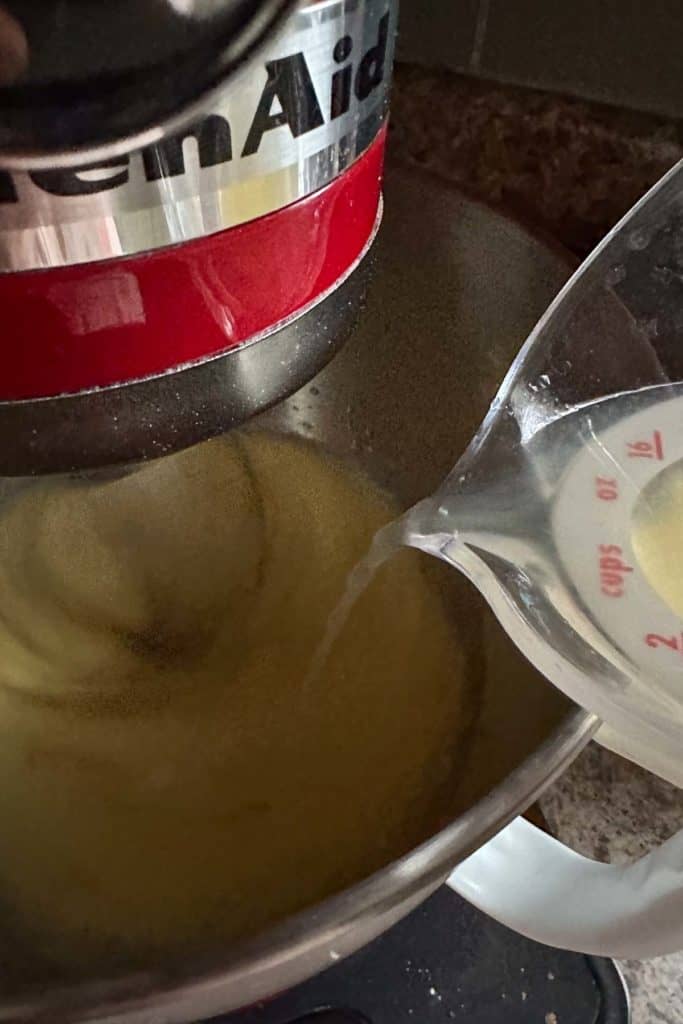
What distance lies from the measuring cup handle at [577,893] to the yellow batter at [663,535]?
10 cm

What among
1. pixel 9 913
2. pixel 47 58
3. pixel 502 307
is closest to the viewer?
pixel 47 58

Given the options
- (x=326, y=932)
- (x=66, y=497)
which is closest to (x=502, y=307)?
(x=66, y=497)

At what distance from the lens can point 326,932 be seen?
0.35m

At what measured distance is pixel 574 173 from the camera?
2.23 feet

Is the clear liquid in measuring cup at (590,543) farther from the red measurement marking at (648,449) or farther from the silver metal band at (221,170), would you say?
the silver metal band at (221,170)

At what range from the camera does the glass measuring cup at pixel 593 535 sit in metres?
0.42

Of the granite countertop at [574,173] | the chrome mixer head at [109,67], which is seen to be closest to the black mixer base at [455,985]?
the granite countertop at [574,173]

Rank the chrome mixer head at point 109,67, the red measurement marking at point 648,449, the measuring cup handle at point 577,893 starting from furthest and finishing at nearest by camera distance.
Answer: the red measurement marking at point 648,449
the measuring cup handle at point 577,893
the chrome mixer head at point 109,67

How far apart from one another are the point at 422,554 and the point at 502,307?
0.52 ft

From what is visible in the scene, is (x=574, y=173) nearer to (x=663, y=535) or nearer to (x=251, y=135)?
(x=663, y=535)

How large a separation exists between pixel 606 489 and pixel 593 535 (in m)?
0.03

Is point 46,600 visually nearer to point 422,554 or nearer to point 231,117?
point 422,554

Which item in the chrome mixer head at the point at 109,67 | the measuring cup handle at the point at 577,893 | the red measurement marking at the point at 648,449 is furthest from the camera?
the red measurement marking at the point at 648,449

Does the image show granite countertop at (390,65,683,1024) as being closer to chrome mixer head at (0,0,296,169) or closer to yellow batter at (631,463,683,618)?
yellow batter at (631,463,683,618)
